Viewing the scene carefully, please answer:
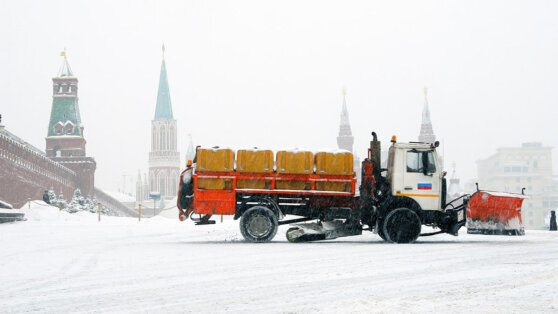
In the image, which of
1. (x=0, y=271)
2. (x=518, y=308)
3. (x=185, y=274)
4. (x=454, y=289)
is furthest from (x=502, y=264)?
(x=0, y=271)

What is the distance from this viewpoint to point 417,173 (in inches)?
647

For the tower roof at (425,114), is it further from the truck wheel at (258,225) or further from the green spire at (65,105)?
the truck wheel at (258,225)

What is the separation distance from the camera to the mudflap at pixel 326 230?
16656mm

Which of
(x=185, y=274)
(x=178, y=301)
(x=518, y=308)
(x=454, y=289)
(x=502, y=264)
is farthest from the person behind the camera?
(x=502, y=264)

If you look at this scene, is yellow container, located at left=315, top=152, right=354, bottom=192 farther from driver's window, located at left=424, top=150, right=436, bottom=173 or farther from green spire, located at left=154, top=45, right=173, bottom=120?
green spire, located at left=154, top=45, right=173, bottom=120

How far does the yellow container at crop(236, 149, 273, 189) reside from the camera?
1645 centimetres

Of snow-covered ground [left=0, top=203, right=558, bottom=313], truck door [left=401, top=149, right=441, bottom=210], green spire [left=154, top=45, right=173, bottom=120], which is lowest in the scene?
snow-covered ground [left=0, top=203, right=558, bottom=313]

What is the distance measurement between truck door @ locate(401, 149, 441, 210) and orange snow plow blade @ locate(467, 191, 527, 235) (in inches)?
43.7

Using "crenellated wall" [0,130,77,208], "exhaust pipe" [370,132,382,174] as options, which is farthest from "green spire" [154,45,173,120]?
"exhaust pipe" [370,132,382,174]

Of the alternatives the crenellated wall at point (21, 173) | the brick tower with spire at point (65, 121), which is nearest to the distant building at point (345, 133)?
the brick tower with spire at point (65, 121)

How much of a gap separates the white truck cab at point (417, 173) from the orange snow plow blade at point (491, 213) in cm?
115

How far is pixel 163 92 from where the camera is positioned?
197375 millimetres

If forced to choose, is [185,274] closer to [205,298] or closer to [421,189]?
[205,298]

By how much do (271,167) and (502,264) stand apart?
6952mm
